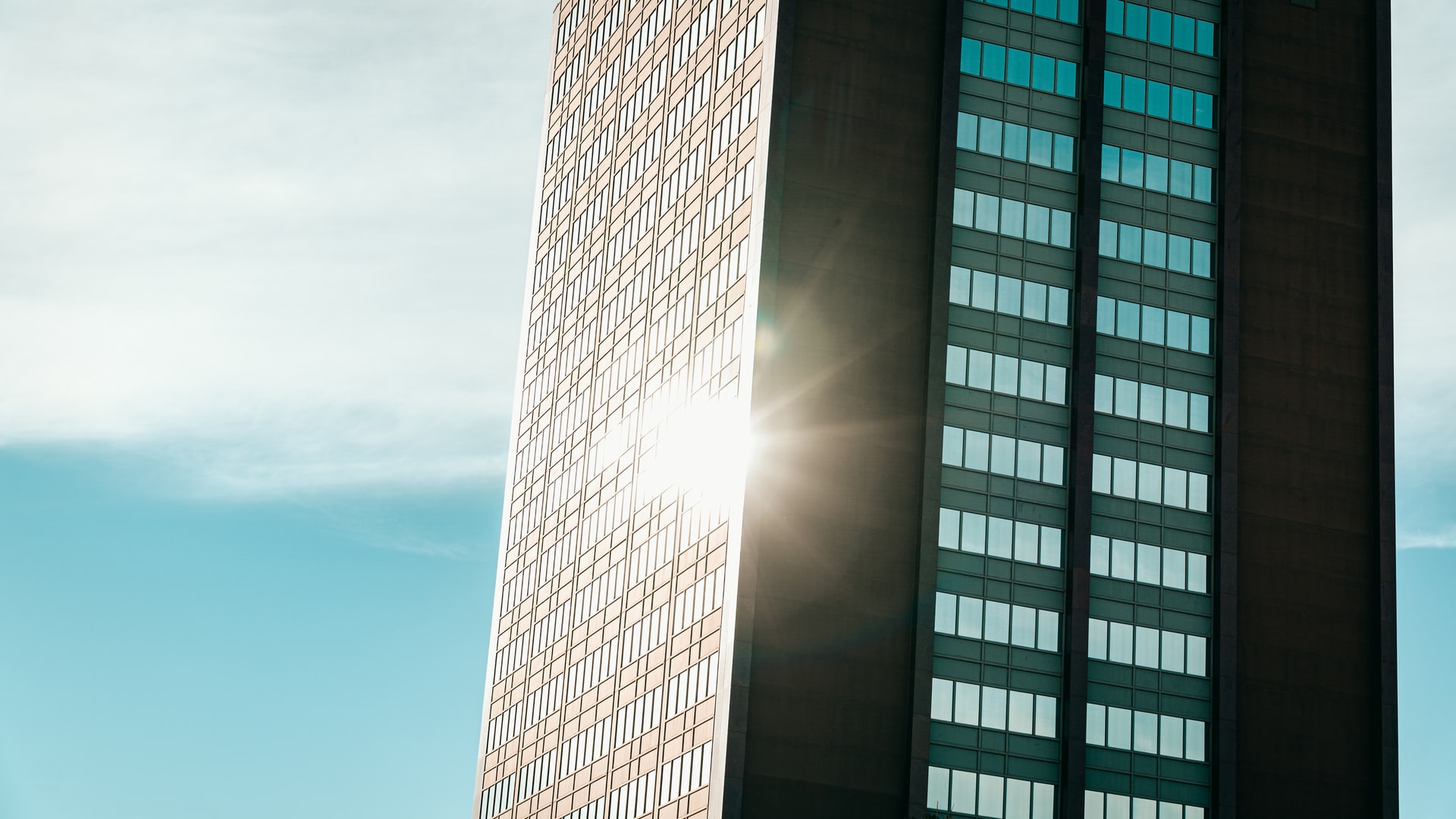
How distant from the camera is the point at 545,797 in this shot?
419 ft

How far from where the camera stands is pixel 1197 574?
107438mm

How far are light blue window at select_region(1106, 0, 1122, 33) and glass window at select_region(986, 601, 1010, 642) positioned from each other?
3233 cm

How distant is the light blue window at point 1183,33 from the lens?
114938 mm

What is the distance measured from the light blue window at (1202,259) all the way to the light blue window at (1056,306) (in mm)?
7954

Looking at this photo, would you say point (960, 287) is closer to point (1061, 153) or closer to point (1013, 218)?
point (1013, 218)

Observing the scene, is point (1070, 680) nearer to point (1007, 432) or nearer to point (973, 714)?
point (973, 714)

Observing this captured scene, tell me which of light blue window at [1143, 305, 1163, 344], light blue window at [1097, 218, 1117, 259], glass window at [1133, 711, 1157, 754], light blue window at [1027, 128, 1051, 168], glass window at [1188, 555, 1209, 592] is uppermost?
light blue window at [1027, 128, 1051, 168]

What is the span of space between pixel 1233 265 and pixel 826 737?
113 feet

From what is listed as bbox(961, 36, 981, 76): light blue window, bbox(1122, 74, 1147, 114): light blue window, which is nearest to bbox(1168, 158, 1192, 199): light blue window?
bbox(1122, 74, 1147, 114): light blue window

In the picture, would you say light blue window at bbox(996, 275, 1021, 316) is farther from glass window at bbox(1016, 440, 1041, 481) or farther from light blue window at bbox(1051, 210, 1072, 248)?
glass window at bbox(1016, 440, 1041, 481)

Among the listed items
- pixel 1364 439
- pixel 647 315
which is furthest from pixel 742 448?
pixel 1364 439

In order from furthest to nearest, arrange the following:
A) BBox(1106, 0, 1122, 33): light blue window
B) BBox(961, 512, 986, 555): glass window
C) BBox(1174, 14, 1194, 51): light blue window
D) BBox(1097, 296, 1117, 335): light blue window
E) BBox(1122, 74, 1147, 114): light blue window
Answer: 1. BBox(1174, 14, 1194, 51): light blue window
2. BBox(1106, 0, 1122, 33): light blue window
3. BBox(1122, 74, 1147, 114): light blue window
4. BBox(1097, 296, 1117, 335): light blue window
5. BBox(961, 512, 986, 555): glass window

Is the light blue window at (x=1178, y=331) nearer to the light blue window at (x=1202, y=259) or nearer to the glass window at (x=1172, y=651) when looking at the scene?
the light blue window at (x=1202, y=259)

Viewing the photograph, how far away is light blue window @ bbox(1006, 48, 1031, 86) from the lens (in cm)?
11169
